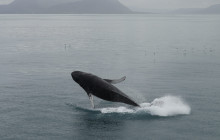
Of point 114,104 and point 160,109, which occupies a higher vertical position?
point 114,104

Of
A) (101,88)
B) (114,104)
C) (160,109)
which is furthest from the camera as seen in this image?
(114,104)

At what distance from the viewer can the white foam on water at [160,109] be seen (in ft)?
192

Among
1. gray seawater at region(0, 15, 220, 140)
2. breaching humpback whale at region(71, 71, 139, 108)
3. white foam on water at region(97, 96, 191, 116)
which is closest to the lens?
gray seawater at region(0, 15, 220, 140)

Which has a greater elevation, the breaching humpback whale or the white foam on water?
the breaching humpback whale

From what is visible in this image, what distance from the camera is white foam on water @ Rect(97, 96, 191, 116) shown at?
58.5m

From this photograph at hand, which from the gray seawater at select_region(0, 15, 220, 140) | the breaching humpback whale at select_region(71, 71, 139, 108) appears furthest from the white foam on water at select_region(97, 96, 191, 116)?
the breaching humpback whale at select_region(71, 71, 139, 108)

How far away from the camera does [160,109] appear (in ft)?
195

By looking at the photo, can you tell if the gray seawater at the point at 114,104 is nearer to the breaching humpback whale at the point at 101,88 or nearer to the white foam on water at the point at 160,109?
the white foam on water at the point at 160,109

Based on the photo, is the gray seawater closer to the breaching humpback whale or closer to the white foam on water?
the white foam on water

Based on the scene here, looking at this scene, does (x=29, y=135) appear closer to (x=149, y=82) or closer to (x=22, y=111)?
(x=22, y=111)

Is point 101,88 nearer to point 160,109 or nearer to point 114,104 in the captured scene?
point 114,104

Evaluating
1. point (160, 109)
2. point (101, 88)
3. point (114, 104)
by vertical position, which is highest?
point (101, 88)

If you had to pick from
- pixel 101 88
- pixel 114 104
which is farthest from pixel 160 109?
pixel 101 88

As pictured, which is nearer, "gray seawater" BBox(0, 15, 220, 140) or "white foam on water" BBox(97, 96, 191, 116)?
"gray seawater" BBox(0, 15, 220, 140)
